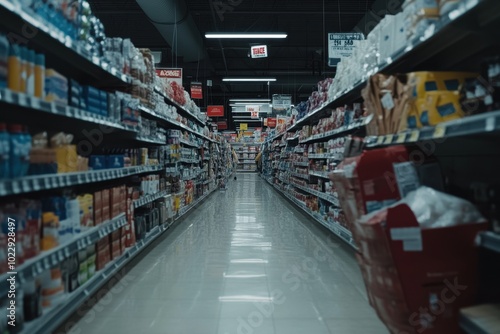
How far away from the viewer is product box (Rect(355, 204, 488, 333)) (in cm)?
155

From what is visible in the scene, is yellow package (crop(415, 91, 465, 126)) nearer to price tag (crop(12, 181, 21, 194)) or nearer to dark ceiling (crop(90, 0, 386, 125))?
price tag (crop(12, 181, 21, 194))

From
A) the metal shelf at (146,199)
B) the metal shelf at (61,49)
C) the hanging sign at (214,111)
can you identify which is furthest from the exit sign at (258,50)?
the metal shelf at (61,49)

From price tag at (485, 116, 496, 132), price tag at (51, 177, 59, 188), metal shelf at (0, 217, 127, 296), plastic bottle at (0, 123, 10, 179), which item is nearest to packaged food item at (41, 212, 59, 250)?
metal shelf at (0, 217, 127, 296)

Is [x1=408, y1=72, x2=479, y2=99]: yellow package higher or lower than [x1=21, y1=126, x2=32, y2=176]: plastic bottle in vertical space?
higher

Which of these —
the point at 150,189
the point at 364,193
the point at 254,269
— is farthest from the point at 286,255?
the point at 364,193

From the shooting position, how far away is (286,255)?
462cm

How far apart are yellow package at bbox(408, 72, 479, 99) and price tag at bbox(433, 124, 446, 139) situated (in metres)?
Answer: 0.33

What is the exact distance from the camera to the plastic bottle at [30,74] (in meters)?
2.02

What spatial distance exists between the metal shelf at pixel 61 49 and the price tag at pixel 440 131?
6.90 feet

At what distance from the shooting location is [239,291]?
3.33 meters

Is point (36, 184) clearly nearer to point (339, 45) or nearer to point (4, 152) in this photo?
point (4, 152)

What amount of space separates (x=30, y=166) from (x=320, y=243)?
4107mm

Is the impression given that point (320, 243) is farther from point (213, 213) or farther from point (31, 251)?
point (31, 251)

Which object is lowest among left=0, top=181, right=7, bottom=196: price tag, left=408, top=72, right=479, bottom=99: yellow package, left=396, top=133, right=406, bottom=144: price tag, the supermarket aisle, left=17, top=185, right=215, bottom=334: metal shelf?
the supermarket aisle
